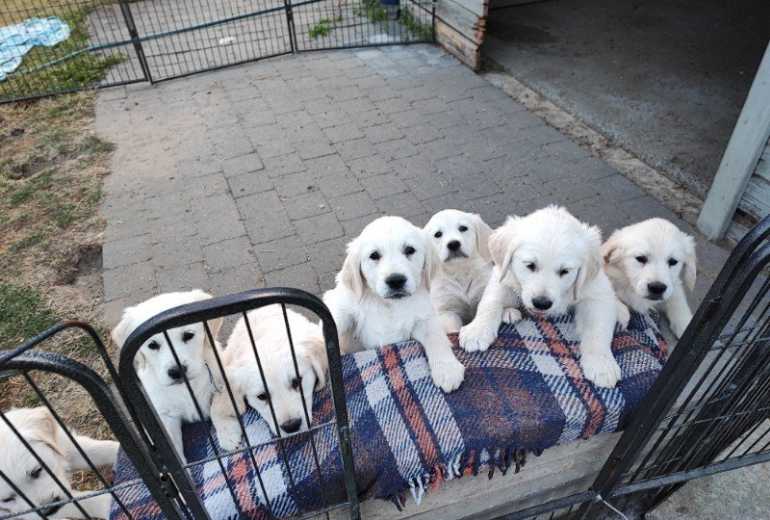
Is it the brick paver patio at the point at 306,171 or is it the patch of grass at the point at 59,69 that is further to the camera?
the patch of grass at the point at 59,69

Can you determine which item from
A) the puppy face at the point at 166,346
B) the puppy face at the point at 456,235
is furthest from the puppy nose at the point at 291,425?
the puppy face at the point at 456,235

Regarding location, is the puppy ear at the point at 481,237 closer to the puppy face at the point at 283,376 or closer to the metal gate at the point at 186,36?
the puppy face at the point at 283,376

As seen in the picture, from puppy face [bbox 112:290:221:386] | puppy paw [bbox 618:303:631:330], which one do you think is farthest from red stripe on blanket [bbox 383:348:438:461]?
puppy paw [bbox 618:303:631:330]

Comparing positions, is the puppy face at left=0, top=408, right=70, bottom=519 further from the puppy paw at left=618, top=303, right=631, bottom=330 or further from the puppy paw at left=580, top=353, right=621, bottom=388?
the puppy paw at left=618, top=303, right=631, bottom=330

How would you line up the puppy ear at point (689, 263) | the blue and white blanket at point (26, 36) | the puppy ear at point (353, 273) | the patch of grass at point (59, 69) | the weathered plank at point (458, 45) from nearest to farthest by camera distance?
the puppy ear at point (353, 273) → the puppy ear at point (689, 263) → the weathered plank at point (458, 45) → the patch of grass at point (59, 69) → the blue and white blanket at point (26, 36)

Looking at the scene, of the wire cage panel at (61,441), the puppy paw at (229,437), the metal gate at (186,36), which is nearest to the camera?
the wire cage panel at (61,441)

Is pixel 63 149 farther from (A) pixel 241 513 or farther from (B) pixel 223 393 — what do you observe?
(A) pixel 241 513

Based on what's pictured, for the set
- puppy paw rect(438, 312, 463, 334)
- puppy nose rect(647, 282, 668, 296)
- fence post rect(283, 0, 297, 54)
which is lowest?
fence post rect(283, 0, 297, 54)

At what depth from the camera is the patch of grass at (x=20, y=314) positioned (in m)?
3.99

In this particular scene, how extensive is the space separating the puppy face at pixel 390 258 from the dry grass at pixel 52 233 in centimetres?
207

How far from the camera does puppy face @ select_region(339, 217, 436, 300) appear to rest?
257 cm

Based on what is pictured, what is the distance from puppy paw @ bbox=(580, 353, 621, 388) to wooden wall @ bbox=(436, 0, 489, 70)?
5.92 m

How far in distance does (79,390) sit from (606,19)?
10.1 meters

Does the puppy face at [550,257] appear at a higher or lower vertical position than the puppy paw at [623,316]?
higher
